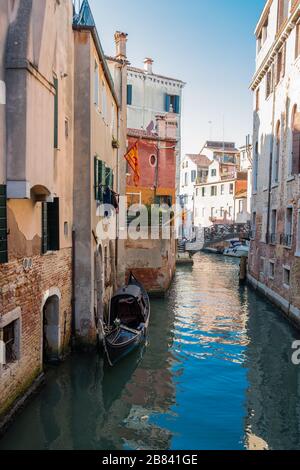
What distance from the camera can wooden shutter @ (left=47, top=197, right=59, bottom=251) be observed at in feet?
27.9

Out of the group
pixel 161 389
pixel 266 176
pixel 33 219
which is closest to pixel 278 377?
pixel 161 389

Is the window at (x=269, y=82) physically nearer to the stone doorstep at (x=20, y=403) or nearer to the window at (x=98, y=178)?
the window at (x=98, y=178)

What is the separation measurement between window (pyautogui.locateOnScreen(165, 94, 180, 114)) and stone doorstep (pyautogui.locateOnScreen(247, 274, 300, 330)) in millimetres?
15641

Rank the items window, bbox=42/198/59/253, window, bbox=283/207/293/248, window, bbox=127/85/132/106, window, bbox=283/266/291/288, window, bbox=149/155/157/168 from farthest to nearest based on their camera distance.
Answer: window, bbox=127/85/132/106 < window, bbox=149/155/157/168 < window, bbox=283/207/293/248 < window, bbox=283/266/291/288 < window, bbox=42/198/59/253

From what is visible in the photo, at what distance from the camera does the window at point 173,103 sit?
31.1 meters

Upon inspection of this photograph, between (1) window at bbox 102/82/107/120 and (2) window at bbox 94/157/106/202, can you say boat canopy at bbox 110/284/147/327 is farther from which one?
(1) window at bbox 102/82/107/120

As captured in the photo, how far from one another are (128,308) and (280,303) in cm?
647

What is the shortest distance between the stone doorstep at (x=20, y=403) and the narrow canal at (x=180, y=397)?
12cm

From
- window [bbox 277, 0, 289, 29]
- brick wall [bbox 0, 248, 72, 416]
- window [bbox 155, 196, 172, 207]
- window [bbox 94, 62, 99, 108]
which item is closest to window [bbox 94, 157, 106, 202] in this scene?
window [bbox 94, 62, 99, 108]

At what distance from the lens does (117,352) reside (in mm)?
9711

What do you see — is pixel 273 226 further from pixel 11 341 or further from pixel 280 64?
pixel 11 341

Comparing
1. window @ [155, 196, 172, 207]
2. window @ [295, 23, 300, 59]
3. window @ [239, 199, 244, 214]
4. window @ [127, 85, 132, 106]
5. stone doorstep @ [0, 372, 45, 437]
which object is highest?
window @ [127, 85, 132, 106]

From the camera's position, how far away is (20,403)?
23.3ft
